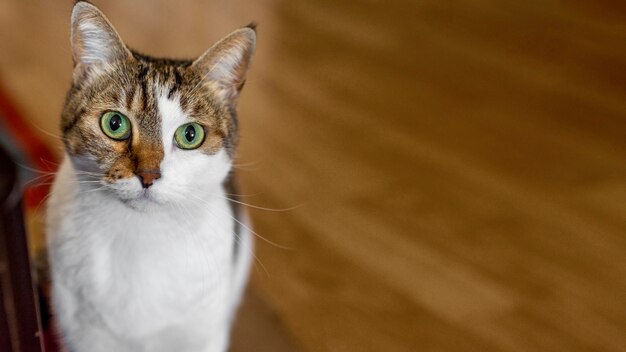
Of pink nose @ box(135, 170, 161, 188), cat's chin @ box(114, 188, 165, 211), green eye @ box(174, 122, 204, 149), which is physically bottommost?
cat's chin @ box(114, 188, 165, 211)

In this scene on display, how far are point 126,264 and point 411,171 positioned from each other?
1203mm

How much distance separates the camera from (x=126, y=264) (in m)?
0.53

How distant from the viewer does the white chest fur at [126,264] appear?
1.75ft

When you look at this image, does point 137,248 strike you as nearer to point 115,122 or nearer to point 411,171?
point 115,122

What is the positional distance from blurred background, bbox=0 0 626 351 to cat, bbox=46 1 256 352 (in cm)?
12

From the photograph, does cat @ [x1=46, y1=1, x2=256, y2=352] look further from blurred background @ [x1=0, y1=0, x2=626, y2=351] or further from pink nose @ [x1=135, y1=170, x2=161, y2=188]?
blurred background @ [x1=0, y1=0, x2=626, y2=351]

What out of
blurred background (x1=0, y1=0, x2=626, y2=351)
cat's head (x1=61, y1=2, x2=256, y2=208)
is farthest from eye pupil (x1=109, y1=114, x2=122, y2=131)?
blurred background (x1=0, y1=0, x2=626, y2=351)

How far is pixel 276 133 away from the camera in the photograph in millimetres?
1473

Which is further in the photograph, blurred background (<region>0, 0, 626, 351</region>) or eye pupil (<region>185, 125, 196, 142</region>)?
blurred background (<region>0, 0, 626, 351</region>)

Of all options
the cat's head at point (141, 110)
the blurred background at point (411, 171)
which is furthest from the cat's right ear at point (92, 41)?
the blurred background at point (411, 171)

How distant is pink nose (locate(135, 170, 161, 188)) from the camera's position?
19.7 inches

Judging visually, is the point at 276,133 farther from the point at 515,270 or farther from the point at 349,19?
the point at 349,19

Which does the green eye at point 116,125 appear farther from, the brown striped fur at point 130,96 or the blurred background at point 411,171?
the blurred background at point 411,171

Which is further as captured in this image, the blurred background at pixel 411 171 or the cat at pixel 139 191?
the blurred background at pixel 411 171
